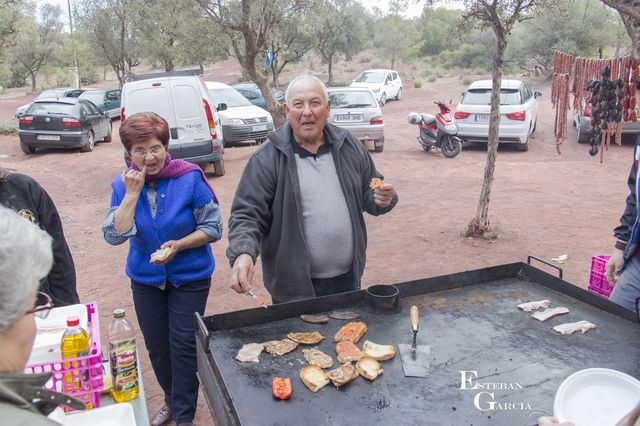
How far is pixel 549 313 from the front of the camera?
8.50 feet

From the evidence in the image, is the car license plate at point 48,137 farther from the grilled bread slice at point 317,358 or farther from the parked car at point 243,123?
the grilled bread slice at point 317,358

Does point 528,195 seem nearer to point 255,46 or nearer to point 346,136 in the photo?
point 255,46

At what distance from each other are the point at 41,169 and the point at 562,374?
537 inches

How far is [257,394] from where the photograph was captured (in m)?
2.02

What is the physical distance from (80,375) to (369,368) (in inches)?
50.7

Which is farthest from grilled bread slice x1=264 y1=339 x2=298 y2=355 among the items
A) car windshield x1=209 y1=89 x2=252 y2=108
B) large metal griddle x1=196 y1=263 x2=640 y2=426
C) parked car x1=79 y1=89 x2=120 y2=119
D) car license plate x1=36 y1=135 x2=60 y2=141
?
parked car x1=79 y1=89 x2=120 y2=119

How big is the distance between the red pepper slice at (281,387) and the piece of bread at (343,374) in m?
0.18

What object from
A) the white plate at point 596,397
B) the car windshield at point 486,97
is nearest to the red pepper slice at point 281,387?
the white plate at point 596,397

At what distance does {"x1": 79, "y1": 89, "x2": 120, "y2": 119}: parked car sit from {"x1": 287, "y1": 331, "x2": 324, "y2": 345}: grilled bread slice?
70.6 feet

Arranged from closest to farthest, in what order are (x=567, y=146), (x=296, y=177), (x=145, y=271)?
(x=296, y=177)
(x=145, y=271)
(x=567, y=146)

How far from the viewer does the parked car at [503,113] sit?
13.2 meters

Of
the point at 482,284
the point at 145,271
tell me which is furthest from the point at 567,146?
the point at 145,271

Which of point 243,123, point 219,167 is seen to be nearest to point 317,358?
point 219,167

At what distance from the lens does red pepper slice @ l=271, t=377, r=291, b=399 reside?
1.99 metres
